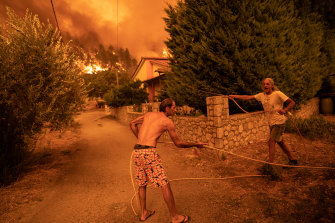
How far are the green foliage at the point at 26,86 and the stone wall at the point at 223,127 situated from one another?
5.13m

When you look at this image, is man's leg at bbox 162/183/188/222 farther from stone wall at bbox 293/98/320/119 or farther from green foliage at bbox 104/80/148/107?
green foliage at bbox 104/80/148/107

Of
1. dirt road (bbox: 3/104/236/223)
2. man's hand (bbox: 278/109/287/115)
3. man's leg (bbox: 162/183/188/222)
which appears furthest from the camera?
man's hand (bbox: 278/109/287/115)

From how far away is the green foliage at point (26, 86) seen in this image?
4436mm

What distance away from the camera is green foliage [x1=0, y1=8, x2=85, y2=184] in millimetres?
4436

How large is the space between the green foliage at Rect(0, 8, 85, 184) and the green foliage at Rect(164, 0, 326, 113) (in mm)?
4896

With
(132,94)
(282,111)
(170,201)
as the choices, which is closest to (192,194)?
(170,201)

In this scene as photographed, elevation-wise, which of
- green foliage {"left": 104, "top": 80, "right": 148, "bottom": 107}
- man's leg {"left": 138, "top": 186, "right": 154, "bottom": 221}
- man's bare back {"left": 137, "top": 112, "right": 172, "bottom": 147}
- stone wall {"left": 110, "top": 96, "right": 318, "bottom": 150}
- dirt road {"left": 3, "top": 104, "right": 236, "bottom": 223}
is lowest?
dirt road {"left": 3, "top": 104, "right": 236, "bottom": 223}

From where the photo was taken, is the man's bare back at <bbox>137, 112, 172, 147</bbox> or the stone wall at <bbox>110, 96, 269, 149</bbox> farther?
the stone wall at <bbox>110, 96, 269, 149</bbox>

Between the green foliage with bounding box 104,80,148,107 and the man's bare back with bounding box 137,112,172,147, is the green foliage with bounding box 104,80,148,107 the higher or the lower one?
the higher one

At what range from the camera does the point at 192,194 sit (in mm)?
3533

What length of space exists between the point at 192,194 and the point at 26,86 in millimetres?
6008

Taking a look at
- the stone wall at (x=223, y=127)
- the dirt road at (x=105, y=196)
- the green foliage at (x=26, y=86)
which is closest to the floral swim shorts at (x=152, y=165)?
the dirt road at (x=105, y=196)

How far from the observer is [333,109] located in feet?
34.8

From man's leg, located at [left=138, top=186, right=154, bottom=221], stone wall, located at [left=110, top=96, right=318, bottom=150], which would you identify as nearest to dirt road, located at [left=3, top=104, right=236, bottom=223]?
man's leg, located at [left=138, top=186, right=154, bottom=221]
